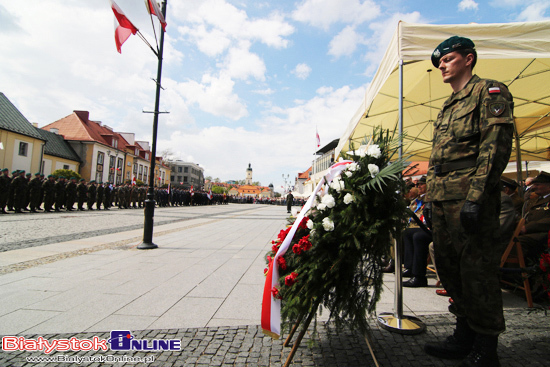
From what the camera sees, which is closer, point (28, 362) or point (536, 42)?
point (28, 362)

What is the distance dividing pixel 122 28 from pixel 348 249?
7195 mm

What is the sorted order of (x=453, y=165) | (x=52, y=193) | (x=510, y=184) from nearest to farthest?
(x=453, y=165) → (x=510, y=184) → (x=52, y=193)

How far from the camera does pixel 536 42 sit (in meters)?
3.46

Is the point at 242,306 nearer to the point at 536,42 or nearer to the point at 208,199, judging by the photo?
the point at 536,42

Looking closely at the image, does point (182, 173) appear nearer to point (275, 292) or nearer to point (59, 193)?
point (59, 193)

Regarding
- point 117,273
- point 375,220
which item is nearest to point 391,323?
point 375,220

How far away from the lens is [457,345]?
84.0 inches

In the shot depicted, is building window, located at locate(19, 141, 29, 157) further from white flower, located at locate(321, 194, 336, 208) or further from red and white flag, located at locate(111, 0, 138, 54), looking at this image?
white flower, located at locate(321, 194, 336, 208)

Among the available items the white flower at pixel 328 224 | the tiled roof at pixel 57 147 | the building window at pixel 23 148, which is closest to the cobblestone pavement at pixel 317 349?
the white flower at pixel 328 224

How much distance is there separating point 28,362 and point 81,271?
2.64 meters

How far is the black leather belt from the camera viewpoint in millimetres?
2075

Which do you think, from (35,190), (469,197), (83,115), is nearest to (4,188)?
(35,190)

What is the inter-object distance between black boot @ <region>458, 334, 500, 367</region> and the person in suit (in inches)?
74.0

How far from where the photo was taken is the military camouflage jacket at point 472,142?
186 cm
